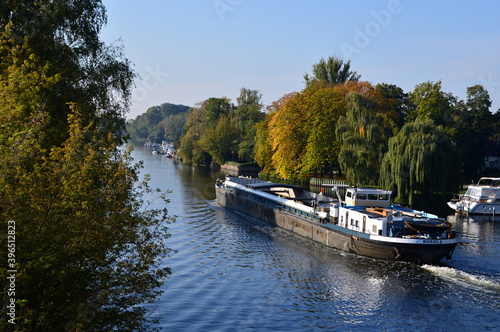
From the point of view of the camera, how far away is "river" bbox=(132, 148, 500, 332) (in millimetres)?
25766

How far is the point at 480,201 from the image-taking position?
6203 centimetres

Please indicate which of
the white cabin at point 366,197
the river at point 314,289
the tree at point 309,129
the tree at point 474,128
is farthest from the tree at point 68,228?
the tree at point 474,128

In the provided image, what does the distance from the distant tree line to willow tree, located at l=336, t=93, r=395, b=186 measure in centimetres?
15

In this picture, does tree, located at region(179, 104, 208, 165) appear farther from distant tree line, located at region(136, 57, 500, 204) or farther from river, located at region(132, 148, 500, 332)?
river, located at region(132, 148, 500, 332)

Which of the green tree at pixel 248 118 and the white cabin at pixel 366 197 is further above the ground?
the green tree at pixel 248 118

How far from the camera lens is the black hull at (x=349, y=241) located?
3512 cm

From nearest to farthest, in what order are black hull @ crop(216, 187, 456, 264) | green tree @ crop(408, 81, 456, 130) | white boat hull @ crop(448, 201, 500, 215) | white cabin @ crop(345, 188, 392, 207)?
black hull @ crop(216, 187, 456, 264), white cabin @ crop(345, 188, 392, 207), white boat hull @ crop(448, 201, 500, 215), green tree @ crop(408, 81, 456, 130)

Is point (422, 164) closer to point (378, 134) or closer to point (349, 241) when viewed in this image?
point (378, 134)

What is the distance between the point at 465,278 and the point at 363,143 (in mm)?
47330

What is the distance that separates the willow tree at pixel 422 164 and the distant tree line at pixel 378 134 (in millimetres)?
121

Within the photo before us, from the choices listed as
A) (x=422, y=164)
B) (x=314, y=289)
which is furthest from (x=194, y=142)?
(x=314, y=289)

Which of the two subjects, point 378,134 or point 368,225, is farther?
point 378,134

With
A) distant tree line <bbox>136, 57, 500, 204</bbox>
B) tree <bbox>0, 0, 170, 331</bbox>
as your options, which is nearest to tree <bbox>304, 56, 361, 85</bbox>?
distant tree line <bbox>136, 57, 500, 204</bbox>

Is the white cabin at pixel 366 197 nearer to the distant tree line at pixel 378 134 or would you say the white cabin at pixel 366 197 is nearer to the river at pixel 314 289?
the river at pixel 314 289
